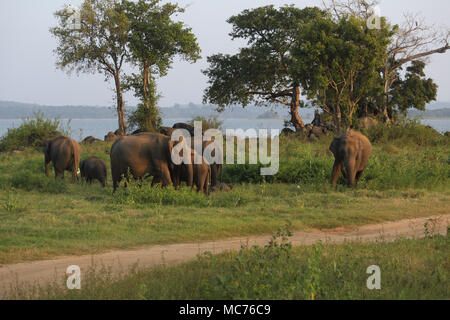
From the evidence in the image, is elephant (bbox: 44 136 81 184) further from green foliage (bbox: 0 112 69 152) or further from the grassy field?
green foliage (bbox: 0 112 69 152)

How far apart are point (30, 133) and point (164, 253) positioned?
59.5 ft

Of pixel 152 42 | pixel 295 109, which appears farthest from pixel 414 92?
pixel 152 42

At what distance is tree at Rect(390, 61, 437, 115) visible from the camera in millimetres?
32281

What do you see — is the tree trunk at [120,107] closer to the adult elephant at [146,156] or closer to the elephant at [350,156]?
the elephant at [350,156]

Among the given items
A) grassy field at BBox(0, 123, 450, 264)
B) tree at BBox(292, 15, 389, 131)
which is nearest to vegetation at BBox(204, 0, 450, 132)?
tree at BBox(292, 15, 389, 131)

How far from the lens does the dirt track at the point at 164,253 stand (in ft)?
Result: 21.3

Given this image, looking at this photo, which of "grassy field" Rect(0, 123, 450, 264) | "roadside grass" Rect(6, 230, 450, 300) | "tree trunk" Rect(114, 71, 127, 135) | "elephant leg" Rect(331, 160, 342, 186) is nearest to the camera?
"roadside grass" Rect(6, 230, 450, 300)

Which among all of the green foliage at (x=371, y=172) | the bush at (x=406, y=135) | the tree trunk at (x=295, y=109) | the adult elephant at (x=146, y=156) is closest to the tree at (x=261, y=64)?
the tree trunk at (x=295, y=109)

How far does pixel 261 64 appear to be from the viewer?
107 feet

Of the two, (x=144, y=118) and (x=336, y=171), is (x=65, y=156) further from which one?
(x=144, y=118)

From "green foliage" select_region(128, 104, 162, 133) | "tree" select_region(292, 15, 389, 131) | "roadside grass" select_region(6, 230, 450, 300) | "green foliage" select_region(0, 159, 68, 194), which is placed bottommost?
"roadside grass" select_region(6, 230, 450, 300)

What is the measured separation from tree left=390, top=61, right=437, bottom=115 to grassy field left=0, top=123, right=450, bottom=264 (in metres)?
17.0
